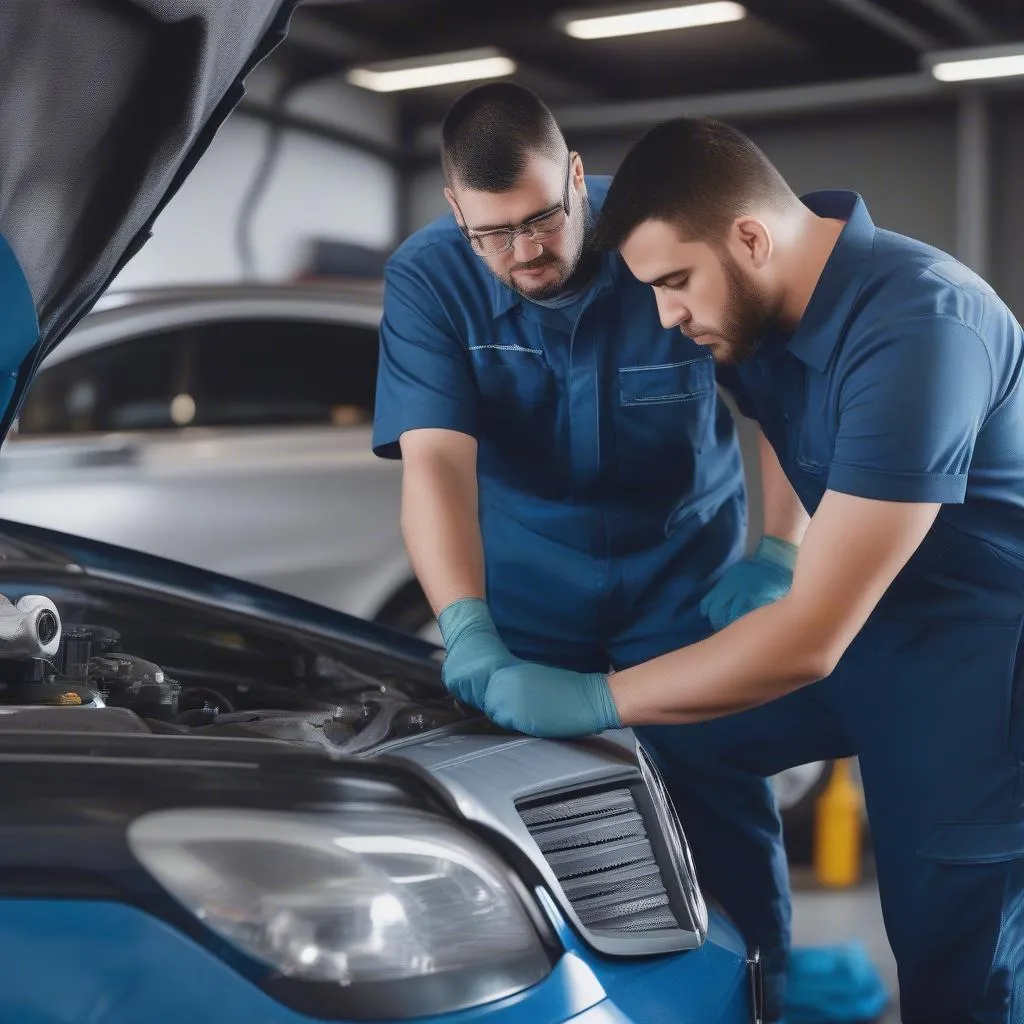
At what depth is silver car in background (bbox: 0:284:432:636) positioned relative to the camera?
3.75 m

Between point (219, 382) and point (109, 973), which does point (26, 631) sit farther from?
point (219, 382)

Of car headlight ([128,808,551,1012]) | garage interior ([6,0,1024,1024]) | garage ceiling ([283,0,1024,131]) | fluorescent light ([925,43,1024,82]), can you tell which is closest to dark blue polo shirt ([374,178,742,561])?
car headlight ([128,808,551,1012])

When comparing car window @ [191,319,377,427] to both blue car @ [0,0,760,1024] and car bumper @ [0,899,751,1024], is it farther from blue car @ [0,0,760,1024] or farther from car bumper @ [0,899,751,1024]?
car bumper @ [0,899,751,1024]

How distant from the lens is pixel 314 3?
25.5 ft

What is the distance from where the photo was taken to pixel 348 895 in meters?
1.15

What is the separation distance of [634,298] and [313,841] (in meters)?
1.15

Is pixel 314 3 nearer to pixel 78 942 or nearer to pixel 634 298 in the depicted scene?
pixel 634 298

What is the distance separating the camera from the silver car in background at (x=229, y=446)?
148 inches

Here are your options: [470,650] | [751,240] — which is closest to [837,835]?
[470,650]

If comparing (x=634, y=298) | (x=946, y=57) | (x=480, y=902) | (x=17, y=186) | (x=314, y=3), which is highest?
(x=314, y=3)

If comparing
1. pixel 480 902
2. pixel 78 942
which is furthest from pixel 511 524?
pixel 78 942

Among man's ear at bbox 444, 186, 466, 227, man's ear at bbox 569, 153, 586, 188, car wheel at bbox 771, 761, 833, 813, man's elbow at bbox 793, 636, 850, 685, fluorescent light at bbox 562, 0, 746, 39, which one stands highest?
fluorescent light at bbox 562, 0, 746, 39

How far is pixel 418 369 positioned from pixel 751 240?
1.92 ft

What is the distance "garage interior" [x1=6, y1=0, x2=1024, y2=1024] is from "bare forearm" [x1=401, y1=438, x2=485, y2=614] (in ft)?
16.1
